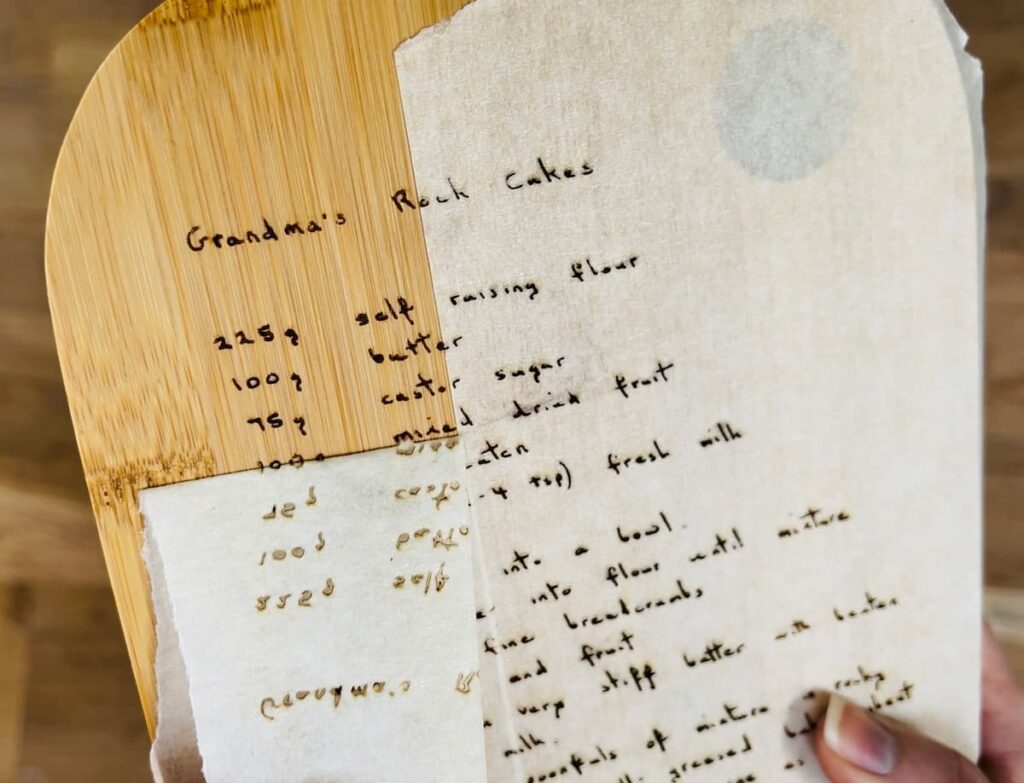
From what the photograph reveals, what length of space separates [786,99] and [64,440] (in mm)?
664

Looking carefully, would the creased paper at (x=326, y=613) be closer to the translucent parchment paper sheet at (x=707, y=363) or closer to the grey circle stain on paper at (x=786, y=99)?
the translucent parchment paper sheet at (x=707, y=363)

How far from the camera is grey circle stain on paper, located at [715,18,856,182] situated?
348mm

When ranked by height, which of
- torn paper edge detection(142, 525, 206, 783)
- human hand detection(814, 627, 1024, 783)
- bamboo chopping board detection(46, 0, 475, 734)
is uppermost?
bamboo chopping board detection(46, 0, 475, 734)

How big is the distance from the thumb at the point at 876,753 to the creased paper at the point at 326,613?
0.20 metres

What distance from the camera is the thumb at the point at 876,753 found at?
415mm

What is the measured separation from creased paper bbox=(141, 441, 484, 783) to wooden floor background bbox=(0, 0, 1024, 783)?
0.39 metres

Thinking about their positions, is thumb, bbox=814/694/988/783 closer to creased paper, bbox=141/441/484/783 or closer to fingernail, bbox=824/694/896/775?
fingernail, bbox=824/694/896/775

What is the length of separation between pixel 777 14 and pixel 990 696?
0.55 metres

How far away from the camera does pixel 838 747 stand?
16.4 inches

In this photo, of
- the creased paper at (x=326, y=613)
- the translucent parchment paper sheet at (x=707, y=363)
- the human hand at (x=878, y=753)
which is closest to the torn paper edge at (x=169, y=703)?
the creased paper at (x=326, y=613)

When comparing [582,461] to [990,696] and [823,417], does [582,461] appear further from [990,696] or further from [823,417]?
[990,696]

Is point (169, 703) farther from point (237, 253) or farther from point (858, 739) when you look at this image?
point (858, 739)

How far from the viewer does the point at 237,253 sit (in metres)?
0.35

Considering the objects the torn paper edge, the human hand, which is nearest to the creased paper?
the torn paper edge
